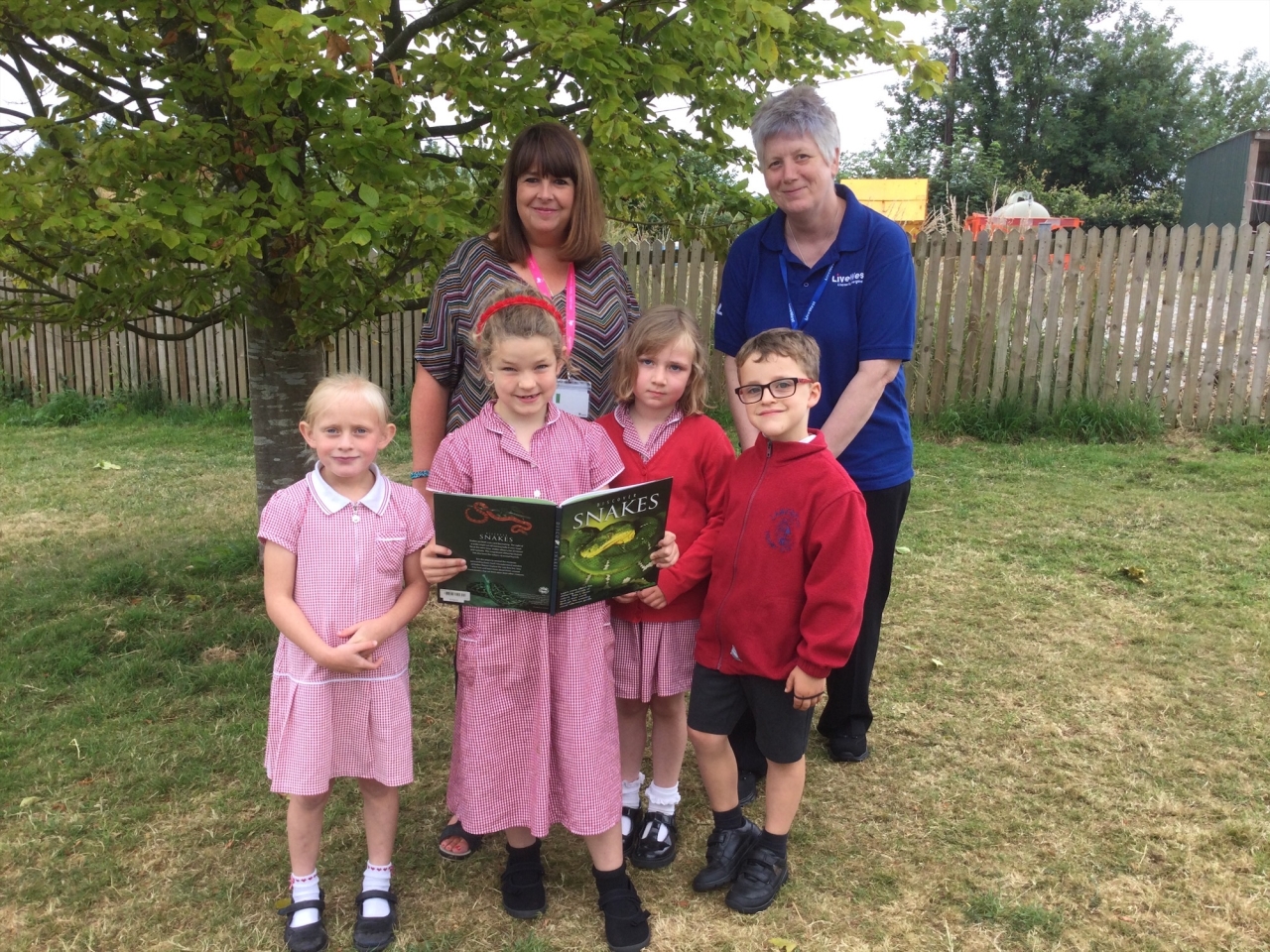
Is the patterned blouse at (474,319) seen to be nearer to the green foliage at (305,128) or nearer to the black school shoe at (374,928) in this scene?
the green foliage at (305,128)

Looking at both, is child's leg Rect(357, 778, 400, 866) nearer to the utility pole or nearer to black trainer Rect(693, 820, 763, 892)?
black trainer Rect(693, 820, 763, 892)

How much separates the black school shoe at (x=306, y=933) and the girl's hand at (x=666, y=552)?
1.29 meters

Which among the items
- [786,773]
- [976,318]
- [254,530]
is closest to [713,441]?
[786,773]

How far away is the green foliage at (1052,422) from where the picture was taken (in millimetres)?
8297

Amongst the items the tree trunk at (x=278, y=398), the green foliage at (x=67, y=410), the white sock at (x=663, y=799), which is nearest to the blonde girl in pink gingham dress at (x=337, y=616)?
the white sock at (x=663, y=799)

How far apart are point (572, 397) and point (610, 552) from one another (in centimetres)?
55

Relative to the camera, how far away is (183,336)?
4734mm

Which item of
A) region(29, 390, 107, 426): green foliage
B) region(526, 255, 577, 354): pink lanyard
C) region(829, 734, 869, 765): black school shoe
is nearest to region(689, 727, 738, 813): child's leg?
region(829, 734, 869, 765): black school shoe

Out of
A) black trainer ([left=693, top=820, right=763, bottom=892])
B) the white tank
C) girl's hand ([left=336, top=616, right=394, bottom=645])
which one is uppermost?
the white tank

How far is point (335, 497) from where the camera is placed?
7.91 feet

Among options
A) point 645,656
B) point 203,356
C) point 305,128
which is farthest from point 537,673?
point 203,356

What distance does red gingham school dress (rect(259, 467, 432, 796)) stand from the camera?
2383 millimetres

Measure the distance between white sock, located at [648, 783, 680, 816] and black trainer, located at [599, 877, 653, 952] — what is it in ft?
1.21

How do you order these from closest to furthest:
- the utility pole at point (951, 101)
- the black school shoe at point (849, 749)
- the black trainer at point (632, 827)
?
the black trainer at point (632, 827) → the black school shoe at point (849, 749) → the utility pole at point (951, 101)
